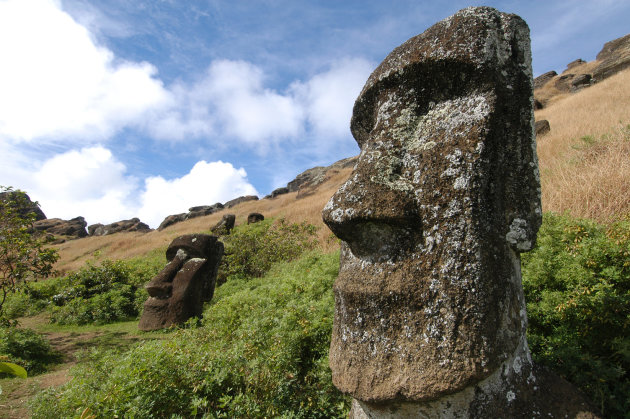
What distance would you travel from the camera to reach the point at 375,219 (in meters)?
1.51

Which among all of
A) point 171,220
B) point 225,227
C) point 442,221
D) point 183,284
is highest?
point 171,220

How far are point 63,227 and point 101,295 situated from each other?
4004 centimetres

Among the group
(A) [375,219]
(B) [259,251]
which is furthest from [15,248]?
(A) [375,219]

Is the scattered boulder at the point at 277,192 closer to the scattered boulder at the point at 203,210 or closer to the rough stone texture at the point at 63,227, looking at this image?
the scattered boulder at the point at 203,210

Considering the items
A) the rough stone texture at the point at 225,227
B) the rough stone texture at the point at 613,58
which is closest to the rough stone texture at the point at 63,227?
the rough stone texture at the point at 225,227

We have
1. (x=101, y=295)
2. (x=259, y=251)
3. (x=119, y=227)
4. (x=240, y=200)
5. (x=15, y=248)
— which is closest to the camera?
(x=15, y=248)

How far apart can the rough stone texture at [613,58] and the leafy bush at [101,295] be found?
29100mm

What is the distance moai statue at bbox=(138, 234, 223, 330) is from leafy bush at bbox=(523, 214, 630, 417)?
5.92 meters

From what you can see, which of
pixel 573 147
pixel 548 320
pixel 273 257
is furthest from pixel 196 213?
pixel 548 320

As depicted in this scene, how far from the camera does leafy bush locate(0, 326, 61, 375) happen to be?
5.67m

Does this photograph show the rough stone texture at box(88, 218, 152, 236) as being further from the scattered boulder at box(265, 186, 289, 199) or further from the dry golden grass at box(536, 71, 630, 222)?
the dry golden grass at box(536, 71, 630, 222)

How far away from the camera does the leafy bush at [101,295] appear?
900 centimetres

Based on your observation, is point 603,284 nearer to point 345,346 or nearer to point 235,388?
point 345,346

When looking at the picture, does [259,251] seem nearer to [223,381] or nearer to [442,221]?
[223,381]
